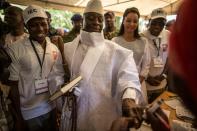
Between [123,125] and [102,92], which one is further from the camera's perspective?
[102,92]

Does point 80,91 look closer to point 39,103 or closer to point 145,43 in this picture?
point 39,103

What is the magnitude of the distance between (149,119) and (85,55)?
114cm

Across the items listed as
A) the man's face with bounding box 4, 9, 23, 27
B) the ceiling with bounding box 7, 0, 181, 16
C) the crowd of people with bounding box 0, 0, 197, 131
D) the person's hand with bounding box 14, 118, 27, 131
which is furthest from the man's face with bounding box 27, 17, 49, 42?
the ceiling with bounding box 7, 0, 181, 16

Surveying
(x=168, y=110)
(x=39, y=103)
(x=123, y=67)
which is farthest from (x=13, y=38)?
(x=168, y=110)

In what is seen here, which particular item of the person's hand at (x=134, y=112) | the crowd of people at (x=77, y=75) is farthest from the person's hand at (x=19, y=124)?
the person's hand at (x=134, y=112)

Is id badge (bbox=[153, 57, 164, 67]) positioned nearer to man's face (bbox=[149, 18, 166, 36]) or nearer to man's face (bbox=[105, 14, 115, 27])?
man's face (bbox=[149, 18, 166, 36])

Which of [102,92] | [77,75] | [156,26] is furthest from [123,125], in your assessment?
[156,26]

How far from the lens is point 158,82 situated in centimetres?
342

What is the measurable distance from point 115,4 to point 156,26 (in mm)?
4056

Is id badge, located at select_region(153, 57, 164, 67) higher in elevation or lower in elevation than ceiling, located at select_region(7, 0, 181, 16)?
lower

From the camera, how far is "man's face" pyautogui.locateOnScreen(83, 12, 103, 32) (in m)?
2.04

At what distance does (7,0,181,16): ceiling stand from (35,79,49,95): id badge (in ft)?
9.75

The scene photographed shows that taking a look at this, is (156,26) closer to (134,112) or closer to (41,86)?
(41,86)

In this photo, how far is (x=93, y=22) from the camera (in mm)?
2051
